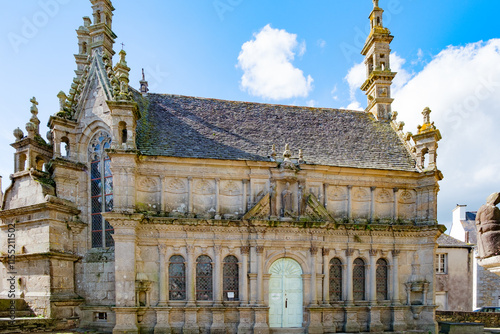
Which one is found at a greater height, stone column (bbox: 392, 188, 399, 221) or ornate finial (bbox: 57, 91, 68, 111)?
ornate finial (bbox: 57, 91, 68, 111)

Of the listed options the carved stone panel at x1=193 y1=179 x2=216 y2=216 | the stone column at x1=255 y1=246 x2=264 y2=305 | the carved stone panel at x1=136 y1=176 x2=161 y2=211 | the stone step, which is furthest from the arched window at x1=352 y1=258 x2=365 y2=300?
the carved stone panel at x1=136 y1=176 x2=161 y2=211

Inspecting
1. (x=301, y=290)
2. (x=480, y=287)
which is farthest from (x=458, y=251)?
(x=301, y=290)

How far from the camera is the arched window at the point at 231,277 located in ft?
57.8

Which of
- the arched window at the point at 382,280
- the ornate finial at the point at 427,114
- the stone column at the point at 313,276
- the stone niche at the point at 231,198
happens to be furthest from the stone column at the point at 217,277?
the ornate finial at the point at 427,114

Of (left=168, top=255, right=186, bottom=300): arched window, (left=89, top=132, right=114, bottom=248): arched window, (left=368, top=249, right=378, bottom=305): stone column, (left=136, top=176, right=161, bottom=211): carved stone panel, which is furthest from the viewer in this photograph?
(left=368, top=249, right=378, bottom=305): stone column

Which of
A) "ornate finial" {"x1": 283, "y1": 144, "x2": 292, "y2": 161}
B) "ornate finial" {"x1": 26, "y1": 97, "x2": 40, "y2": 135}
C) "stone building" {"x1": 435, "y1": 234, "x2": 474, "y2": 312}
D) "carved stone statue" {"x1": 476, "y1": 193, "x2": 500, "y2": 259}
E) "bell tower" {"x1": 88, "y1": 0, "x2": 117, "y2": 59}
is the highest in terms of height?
"bell tower" {"x1": 88, "y1": 0, "x2": 117, "y2": 59}

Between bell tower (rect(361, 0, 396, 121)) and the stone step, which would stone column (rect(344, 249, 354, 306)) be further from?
bell tower (rect(361, 0, 396, 121))

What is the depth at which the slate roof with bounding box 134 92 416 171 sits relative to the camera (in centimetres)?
1888

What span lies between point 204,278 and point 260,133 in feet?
26.5

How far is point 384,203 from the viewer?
2005cm

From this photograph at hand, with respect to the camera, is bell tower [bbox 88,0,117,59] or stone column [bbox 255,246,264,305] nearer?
stone column [bbox 255,246,264,305]

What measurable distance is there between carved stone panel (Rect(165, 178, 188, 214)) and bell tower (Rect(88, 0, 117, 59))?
7.80 meters

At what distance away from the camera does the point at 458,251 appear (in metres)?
30.2

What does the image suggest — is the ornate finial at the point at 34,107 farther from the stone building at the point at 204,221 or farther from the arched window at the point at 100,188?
the arched window at the point at 100,188
